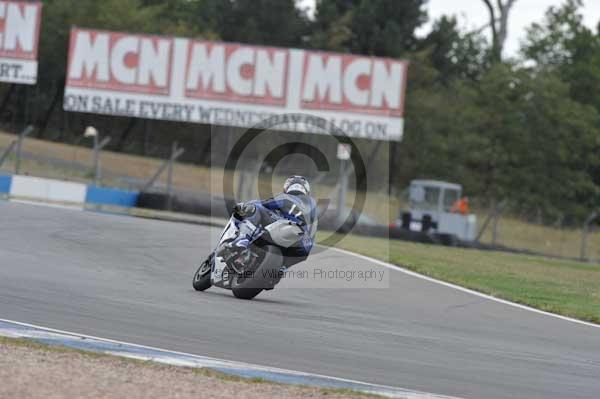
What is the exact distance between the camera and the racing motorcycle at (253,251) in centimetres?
1099

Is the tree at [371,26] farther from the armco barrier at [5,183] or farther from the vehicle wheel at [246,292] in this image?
the vehicle wheel at [246,292]

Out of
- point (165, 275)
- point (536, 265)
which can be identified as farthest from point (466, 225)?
point (165, 275)

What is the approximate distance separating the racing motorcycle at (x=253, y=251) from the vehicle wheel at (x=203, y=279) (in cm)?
13

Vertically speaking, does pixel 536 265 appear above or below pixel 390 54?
below

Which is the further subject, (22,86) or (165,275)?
(22,86)

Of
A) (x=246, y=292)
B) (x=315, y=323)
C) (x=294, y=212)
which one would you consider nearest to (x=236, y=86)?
Answer: (x=246, y=292)

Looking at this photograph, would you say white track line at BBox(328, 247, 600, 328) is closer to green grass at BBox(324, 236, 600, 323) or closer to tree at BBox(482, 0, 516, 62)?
green grass at BBox(324, 236, 600, 323)

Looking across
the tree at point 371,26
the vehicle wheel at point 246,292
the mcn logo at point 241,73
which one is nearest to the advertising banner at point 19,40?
the mcn logo at point 241,73

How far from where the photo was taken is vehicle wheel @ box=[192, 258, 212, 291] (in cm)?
1195

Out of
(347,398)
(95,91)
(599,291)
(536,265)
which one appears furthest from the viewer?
(95,91)

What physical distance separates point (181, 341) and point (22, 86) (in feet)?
122

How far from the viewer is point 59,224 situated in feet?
58.6

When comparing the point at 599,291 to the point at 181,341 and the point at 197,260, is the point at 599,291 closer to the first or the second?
the point at 197,260

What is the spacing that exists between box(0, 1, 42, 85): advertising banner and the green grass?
533 inches
